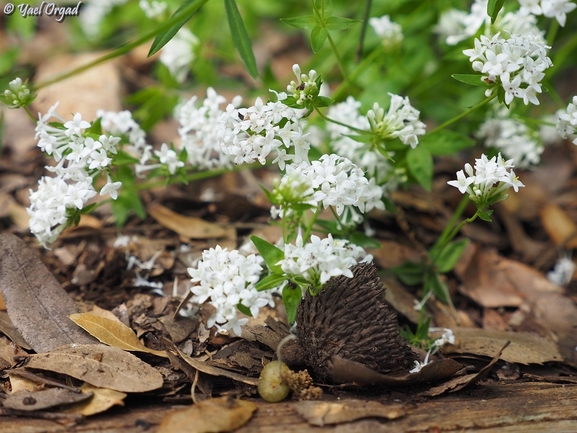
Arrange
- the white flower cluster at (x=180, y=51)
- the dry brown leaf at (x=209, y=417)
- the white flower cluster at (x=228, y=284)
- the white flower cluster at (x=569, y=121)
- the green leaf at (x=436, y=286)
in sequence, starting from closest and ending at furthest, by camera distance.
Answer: the dry brown leaf at (x=209, y=417)
the white flower cluster at (x=228, y=284)
the white flower cluster at (x=569, y=121)
the green leaf at (x=436, y=286)
the white flower cluster at (x=180, y=51)

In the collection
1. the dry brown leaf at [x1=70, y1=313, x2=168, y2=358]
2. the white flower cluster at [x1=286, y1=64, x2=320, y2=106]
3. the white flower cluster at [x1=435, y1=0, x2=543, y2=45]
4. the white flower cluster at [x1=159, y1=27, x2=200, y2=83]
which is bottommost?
the dry brown leaf at [x1=70, y1=313, x2=168, y2=358]

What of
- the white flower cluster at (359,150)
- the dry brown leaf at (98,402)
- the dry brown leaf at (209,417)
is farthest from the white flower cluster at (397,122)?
the dry brown leaf at (98,402)

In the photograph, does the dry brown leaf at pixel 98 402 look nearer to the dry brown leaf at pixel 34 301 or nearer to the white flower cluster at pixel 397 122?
the dry brown leaf at pixel 34 301

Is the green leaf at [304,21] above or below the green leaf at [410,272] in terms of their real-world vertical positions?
above

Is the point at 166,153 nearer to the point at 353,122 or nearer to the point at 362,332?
the point at 353,122

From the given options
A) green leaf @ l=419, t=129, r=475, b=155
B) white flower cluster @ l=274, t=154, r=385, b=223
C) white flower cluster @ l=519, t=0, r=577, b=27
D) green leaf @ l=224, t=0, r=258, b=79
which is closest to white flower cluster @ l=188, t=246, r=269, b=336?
white flower cluster @ l=274, t=154, r=385, b=223

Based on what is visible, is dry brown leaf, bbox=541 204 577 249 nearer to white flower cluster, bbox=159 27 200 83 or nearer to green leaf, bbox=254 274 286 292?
green leaf, bbox=254 274 286 292

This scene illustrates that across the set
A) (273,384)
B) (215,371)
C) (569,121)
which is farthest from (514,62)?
(215,371)
